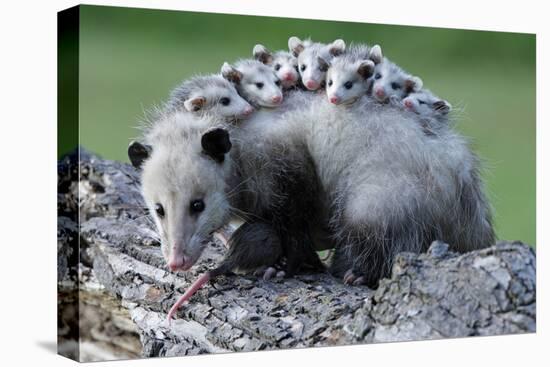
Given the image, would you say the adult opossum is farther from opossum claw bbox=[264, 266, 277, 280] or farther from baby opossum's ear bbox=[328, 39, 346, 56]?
baby opossum's ear bbox=[328, 39, 346, 56]

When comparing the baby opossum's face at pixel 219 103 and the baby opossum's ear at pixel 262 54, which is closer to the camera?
the baby opossum's face at pixel 219 103

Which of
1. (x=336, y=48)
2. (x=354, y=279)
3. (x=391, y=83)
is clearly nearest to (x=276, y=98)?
(x=336, y=48)

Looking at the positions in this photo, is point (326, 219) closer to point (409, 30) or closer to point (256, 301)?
point (256, 301)

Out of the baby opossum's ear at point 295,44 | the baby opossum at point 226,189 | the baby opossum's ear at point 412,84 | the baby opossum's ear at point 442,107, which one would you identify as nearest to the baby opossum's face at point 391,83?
the baby opossum's ear at point 412,84

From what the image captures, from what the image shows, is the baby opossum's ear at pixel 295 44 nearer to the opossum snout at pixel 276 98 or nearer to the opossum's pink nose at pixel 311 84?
the opossum's pink nose at pixel 311 84

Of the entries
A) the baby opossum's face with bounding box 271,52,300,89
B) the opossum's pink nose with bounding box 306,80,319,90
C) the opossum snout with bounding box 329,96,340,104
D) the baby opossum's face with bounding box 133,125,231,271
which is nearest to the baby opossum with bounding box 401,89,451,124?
the opossum snout with bounding box 329,96,340,104

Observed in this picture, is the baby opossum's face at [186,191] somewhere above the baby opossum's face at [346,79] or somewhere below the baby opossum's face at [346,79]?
below

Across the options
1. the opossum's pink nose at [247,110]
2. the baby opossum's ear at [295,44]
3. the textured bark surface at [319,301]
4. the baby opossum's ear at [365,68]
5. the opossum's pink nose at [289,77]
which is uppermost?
the baby opossum's ear at [295,44]
